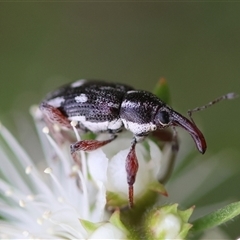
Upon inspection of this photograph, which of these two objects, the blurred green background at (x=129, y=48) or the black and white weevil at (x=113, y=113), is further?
the blurred green background at (x=129, y=48)

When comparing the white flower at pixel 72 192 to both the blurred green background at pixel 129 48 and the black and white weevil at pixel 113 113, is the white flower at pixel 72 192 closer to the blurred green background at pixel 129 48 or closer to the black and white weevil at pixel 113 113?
the black and white weevil at pixel 113 113

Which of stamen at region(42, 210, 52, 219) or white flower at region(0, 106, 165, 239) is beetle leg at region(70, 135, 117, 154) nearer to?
white flower at region(0, 106, 165, 239)

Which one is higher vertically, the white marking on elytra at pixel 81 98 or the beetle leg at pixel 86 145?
the white marking on elytra at pixel 81 98

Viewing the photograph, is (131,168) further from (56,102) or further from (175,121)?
(56,102)

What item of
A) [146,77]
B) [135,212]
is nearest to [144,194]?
[135,212]

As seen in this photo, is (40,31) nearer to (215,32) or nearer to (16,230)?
(215,32)

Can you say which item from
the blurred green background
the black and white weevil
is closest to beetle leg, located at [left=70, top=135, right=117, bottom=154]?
the black and white weevil

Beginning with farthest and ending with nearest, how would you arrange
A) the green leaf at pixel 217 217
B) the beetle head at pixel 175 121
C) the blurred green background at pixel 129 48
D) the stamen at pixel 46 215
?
the blurred green background at pixel 129 48
the stamen at pixel 46 215
the beetle head at pixel 175 121
the green leaf at pixel 217 217

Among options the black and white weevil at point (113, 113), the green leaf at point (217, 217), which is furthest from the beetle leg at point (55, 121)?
the green leaf at point (217, 217)

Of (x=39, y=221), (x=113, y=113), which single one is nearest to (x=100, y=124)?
(x=113, y=113)
